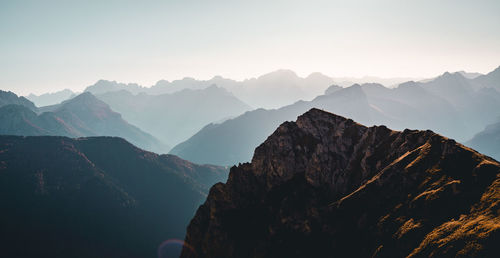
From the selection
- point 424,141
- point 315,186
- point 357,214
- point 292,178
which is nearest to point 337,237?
point 357,214

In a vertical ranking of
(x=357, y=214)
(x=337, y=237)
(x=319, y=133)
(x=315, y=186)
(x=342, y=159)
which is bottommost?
(x=337, y=237)

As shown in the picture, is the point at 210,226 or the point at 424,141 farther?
the point at 210,226

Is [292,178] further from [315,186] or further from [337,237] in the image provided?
[337,237]

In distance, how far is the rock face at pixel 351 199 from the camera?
3307 inches

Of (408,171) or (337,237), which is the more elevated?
(408,171)

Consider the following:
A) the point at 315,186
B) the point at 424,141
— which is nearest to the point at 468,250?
the point at 424,141

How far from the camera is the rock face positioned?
84000 mm

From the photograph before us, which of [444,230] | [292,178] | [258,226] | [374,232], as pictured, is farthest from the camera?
[292,178]

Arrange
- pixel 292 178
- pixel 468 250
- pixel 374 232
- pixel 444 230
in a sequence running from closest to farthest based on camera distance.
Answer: pixel 468 250
pixel 444 230
pixel 374 232
pixel 292 178

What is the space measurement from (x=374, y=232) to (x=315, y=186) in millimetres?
36963

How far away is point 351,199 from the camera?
114750 millimetres

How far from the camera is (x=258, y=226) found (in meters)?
129

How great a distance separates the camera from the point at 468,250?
72.5 meters

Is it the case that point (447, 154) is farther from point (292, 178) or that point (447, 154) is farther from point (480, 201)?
point (292, 178)
